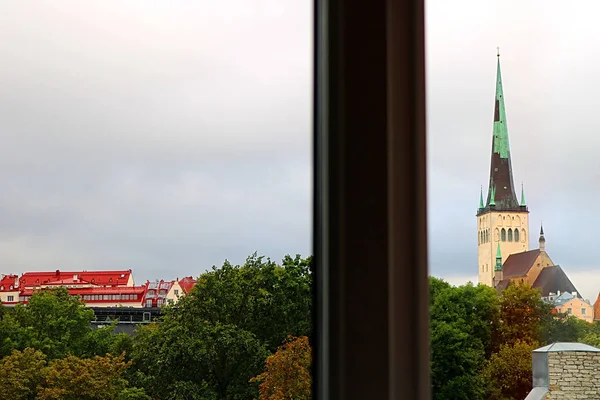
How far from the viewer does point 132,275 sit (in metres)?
1.01

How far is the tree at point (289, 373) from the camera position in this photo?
100 cm

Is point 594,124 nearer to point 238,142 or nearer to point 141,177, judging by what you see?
point 238,142

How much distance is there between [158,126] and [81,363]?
374 mm

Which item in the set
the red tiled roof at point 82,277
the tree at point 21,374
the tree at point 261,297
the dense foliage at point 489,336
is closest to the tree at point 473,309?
the dense foliage at point 489,336

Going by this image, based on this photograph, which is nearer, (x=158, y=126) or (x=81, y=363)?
(x=81, y=363)

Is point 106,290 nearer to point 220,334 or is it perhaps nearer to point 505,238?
point 220,334

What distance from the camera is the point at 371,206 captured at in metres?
0.94

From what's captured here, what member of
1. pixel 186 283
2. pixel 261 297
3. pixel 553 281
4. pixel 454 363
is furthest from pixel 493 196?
pixel 186 283

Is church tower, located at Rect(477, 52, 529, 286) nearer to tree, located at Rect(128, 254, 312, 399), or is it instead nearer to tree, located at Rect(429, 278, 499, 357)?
tree, located at Rect(429, 278, 499, 357)

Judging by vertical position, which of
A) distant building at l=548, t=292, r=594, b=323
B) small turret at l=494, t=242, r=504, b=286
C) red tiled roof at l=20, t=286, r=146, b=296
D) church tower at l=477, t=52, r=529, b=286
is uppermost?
Result: church tower at l=477, t=52, r=529, b=286

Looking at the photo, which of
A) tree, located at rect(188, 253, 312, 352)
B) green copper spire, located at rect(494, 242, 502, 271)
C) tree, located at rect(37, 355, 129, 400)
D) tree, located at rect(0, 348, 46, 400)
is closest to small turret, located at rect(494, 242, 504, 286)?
green copper spire, located at rect(494, 242, 502, 271)

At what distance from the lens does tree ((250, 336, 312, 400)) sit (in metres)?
1.00

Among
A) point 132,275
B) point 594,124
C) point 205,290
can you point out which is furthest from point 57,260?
point 594,124

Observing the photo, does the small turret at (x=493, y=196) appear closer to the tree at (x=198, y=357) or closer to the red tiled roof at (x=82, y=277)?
the tree at (x=198, y=357)
